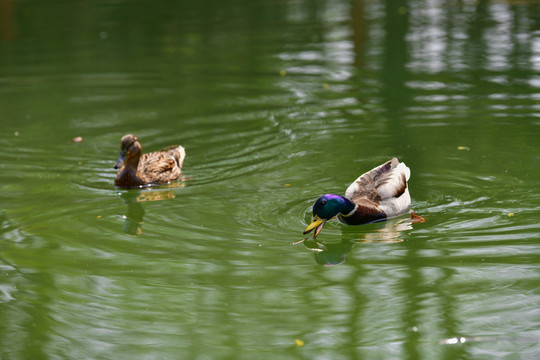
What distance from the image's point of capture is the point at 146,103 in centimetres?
1219

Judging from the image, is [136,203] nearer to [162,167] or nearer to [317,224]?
[162,167]

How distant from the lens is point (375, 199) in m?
7.54

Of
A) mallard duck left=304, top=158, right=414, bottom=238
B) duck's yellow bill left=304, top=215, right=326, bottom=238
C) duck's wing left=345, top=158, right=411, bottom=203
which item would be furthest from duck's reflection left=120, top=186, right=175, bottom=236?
duck's wing left=345, top=158, right=411, bottom=203

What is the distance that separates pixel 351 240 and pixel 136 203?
243 centimetres

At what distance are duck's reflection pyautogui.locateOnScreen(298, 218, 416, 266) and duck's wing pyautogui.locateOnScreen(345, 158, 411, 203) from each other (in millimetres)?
242

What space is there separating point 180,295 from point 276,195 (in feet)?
7.08

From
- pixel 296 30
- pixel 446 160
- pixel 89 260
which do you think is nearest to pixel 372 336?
pixel 89 260

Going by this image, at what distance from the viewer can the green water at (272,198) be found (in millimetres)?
5645

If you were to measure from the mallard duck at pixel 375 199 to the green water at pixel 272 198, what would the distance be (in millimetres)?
127

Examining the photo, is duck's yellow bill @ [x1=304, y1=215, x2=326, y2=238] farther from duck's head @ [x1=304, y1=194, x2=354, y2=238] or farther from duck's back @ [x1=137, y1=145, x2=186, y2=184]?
duck's back @ [x1=137, y1=145, x2=186, y2=184]

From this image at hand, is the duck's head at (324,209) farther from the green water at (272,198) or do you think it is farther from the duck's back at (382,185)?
the duck's back at (382,185)

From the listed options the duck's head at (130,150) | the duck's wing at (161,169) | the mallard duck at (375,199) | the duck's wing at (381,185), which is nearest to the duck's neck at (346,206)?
the mallard duck at (375,199)

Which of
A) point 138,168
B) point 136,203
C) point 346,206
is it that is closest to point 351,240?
point 346,206

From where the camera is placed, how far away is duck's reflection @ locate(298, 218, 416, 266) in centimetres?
678
